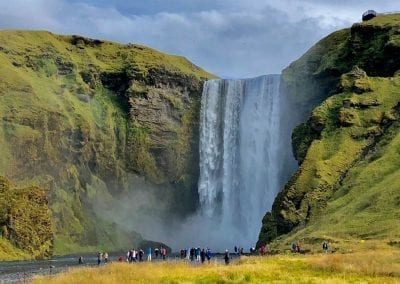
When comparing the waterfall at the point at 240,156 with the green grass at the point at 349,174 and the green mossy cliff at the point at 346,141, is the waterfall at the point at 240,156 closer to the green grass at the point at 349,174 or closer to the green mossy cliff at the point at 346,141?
the green mossy cliff at the point at 346,141

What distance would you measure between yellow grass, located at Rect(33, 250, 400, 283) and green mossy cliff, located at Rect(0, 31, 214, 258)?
9088 centimetres

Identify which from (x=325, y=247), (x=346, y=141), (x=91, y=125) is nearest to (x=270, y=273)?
(x=325, y=247)

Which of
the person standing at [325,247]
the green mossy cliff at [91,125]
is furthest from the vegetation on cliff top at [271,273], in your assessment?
the green mossy cliff at [91,125]

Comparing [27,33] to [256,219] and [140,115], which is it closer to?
[140,115]

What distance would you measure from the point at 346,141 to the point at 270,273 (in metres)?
66.0

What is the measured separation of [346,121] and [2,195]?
6198 cm

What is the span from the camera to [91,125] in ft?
553

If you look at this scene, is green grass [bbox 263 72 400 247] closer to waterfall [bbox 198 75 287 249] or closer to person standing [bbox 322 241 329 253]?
person standing [bbox 322 241 329 253]

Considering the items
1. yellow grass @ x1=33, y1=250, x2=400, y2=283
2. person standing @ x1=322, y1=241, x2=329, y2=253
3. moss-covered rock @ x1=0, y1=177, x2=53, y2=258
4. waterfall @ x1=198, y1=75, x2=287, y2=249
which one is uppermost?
waterfall @ x1=198, y1=75, x2=287, y2=249

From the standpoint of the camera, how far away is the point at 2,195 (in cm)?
12419

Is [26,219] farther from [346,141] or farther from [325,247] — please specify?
[325,247]

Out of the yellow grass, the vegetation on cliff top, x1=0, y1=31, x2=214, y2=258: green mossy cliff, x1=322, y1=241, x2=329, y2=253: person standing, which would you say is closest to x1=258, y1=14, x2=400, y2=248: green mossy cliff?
x1=322, y1=241, x2=329, y2=253: person standing

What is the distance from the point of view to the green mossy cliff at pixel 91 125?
150 meters

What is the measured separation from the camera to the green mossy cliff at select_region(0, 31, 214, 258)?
14975 cm
